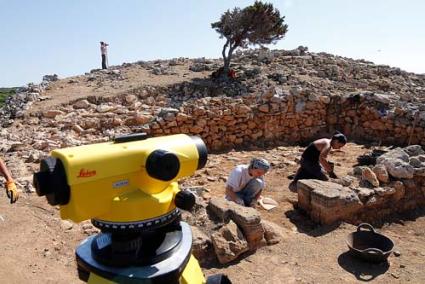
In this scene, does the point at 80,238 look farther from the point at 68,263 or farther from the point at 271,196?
the point at 271,196

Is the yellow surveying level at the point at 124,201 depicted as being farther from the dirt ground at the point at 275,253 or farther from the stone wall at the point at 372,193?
the stone wall at the point at 372,193

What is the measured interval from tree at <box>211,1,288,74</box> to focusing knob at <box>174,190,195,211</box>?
10.9 meters

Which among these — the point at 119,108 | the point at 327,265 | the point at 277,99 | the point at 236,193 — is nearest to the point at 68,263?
the point at 236,193

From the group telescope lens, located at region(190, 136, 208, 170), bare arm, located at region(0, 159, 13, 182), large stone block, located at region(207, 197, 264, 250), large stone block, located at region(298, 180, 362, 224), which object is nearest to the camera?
telescope lens, located at region(190, 136, 208, 170)

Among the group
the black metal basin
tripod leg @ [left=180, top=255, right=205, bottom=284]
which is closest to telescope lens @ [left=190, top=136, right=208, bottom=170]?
tripod leg @ [left=180, top=255, right=205, bottom=284]

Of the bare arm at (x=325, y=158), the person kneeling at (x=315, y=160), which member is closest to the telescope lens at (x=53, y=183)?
the person kneeling at (x=315, y=160)

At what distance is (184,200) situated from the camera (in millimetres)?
1158

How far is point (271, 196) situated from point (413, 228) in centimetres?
189

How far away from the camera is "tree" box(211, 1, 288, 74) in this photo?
1215 centimetres

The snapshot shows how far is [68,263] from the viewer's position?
11.5ft

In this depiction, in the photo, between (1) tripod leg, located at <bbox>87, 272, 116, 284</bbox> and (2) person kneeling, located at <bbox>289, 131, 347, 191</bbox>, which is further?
(2) person kneeling, located at <bbox>289, 131, 347, 191</bbox>

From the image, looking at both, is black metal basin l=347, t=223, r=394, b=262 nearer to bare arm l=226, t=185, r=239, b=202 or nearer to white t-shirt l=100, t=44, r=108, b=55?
bare arm l=226, t=185, r=239, b=202

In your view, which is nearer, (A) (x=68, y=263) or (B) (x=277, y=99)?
(A) (x=68, y=263)

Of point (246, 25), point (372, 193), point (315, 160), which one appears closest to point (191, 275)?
point (372, 193)
